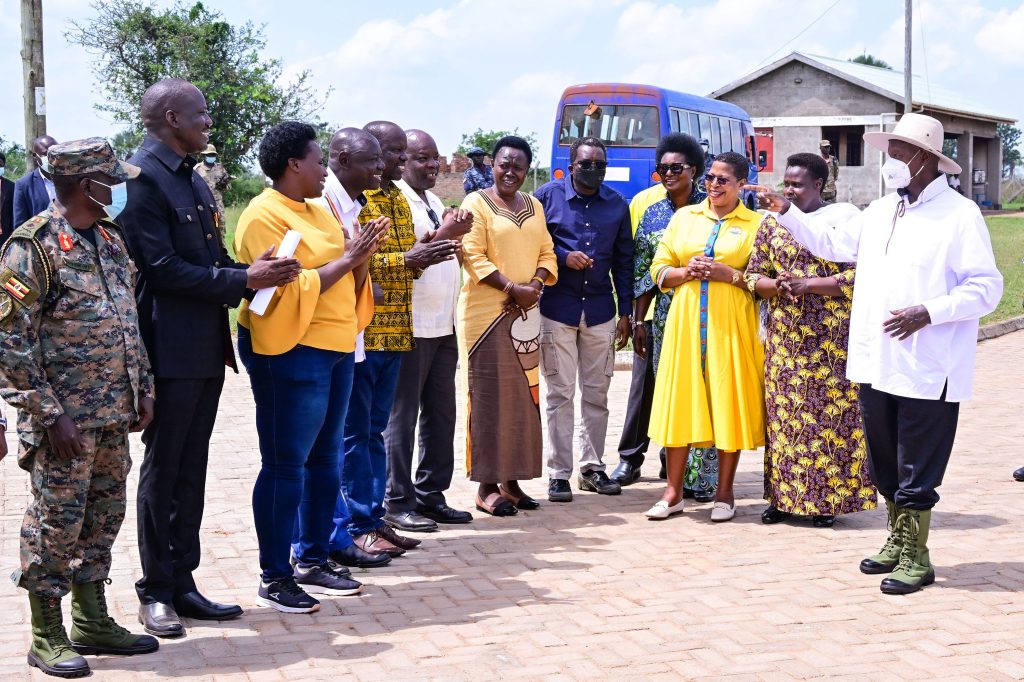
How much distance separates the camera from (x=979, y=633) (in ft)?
Answer: 15.8

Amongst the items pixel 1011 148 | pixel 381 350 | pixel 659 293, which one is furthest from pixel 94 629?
pixel 1011 148

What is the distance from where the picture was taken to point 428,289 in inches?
249

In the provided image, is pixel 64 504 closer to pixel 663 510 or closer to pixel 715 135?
pixel 663 510

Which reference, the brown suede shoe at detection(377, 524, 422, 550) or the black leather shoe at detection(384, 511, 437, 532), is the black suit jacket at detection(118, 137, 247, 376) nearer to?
the brown suede shoe at detection(377, 524, 422, 550)

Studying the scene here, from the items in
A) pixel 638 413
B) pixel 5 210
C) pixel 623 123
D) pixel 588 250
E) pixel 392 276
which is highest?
pixel 623 123

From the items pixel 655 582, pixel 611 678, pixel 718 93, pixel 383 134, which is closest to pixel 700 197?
pixel 383 134

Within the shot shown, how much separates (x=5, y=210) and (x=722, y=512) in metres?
5.81

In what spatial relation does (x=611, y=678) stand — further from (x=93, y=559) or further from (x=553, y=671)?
(x=93, y=559)

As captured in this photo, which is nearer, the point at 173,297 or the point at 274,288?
the point at 173,297

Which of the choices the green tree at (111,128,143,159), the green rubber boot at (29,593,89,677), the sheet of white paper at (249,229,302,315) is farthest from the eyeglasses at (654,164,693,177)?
the green tree at (111,128,143,159)

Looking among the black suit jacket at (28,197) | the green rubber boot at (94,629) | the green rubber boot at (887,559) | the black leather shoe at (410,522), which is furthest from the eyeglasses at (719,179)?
the black suit jacket at (28,197)

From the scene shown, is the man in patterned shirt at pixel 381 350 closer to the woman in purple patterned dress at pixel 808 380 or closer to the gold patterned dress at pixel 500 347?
the gold patterned dress at pixel 500 347

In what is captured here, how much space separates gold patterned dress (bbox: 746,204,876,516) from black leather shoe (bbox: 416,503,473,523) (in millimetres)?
1781

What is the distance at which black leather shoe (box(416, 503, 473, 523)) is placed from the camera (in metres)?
6.68
